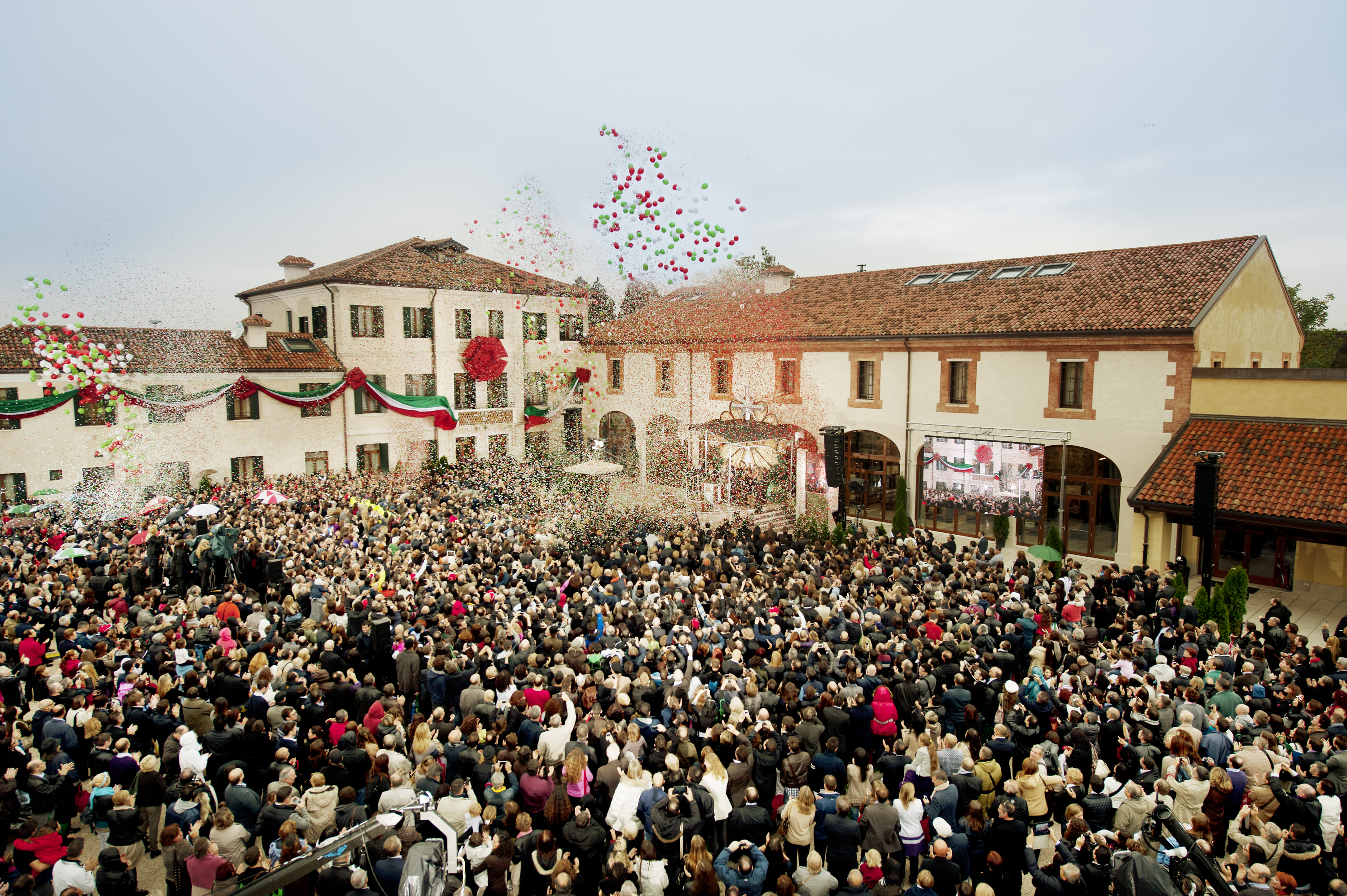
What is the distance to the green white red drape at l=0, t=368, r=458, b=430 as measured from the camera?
2214 centimetres

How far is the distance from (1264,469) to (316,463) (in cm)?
2979

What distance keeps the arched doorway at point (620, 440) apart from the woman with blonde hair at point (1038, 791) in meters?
26.0

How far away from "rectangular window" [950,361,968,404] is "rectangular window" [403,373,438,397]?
21052 mm

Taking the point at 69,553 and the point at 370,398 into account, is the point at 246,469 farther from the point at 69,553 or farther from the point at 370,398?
the point at 69,553

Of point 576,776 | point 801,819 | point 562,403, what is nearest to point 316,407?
point 562,403

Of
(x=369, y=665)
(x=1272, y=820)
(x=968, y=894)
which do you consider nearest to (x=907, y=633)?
(x=1272, y=820)

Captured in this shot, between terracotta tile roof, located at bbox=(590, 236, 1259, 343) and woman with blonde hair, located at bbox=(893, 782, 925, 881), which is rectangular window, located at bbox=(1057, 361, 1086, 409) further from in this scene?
woman with blonde hair, located at bbox=(893, 782, 925, 881)

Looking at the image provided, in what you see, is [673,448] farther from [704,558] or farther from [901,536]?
[704,558]

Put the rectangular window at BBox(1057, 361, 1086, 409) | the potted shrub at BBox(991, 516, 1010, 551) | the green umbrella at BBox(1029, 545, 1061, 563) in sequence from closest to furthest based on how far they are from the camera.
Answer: the green umbrella at BBox(1029, 545, 1061, 563) → the rectangular window at BBox(1057, 361, 1086, 409) → the potted shrub at BBox(991, 516, 1010, 551)

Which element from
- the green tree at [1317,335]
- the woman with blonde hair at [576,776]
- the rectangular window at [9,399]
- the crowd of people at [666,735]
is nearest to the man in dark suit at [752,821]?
the crowd of people at [666,735]

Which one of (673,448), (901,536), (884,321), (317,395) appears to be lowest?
(901,536)

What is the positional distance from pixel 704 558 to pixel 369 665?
7.21 metres

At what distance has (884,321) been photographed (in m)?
24.3

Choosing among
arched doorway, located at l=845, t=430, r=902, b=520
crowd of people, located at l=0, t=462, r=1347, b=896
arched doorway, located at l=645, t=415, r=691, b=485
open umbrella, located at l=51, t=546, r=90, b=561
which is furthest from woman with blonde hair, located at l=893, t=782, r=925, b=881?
arched doorway, located at l=645, t=415, r=691, b=485
